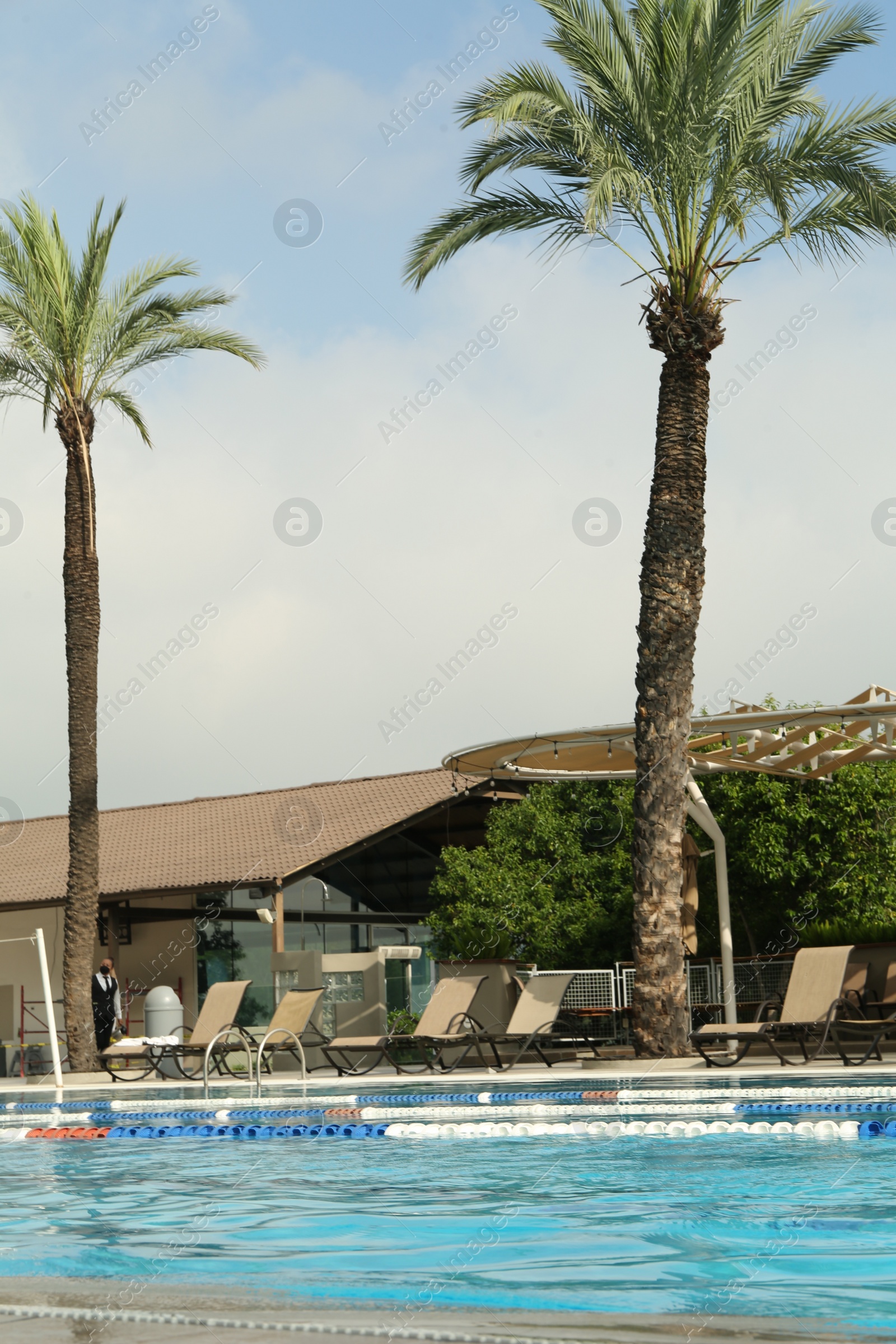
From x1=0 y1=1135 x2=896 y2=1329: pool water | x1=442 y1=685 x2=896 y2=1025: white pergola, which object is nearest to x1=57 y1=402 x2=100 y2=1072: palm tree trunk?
x1=442 y1=685 x2=896 y2=1025: white pergola

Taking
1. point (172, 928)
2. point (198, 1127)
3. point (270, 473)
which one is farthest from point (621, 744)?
point (172, 928)

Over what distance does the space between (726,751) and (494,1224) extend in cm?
1255

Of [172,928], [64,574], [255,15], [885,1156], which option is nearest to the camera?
[885,1156]

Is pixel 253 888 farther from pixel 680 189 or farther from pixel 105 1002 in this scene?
pixel 680 189

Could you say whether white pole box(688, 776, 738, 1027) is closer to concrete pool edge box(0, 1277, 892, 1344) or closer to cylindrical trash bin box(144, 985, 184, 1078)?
cylindrical trash bin box(144, 985, 184, 1078)

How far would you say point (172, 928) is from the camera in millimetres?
28312

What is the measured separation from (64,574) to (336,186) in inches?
347

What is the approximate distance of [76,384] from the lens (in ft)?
68.2

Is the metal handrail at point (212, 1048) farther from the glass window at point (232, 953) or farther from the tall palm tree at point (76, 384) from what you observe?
the glass window at point (232, 953)

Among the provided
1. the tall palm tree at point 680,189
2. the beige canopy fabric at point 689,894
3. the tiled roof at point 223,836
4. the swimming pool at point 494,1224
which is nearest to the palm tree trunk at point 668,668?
the tall palm tree at point 680,189

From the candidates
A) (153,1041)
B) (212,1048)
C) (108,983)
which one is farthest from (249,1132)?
(108,983)

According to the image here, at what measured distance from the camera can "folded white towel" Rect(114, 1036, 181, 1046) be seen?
58.3 ft

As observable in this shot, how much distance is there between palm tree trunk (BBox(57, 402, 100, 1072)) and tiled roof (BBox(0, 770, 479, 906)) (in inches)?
133

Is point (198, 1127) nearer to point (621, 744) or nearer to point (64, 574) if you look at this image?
point (621, 744)
